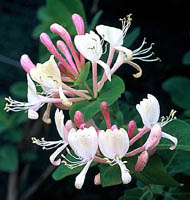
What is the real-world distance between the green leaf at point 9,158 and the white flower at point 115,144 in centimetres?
99

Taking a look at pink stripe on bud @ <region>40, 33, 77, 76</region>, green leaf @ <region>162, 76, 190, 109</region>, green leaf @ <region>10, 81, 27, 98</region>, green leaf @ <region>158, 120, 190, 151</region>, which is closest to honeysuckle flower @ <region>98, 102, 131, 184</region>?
green leaf @ <region>158, 120, 190, 151</region>

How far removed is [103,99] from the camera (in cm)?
74

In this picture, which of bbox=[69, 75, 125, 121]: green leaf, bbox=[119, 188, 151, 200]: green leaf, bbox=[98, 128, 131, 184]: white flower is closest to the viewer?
bbox=[98, 128, 131, 184]: white flower

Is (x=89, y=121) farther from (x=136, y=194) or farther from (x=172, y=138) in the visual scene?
(x=136, y=194)

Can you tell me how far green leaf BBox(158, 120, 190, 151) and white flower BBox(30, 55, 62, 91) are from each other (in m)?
0.24

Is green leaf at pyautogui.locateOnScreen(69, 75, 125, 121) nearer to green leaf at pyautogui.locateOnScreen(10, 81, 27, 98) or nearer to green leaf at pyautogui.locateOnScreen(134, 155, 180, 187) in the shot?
green leaf at pyautogui.locateOnScreen(134, 155, 180, 187)

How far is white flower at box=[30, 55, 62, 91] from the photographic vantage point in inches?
26.5

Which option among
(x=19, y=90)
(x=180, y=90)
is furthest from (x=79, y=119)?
(x=19, y=90)

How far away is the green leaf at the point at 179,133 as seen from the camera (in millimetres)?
647

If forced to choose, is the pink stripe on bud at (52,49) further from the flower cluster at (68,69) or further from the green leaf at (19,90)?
the green leaf at (19,90)

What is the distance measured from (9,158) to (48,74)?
963 mm

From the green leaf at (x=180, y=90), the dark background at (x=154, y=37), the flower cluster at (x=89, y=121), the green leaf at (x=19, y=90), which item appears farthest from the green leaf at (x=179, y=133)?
the green leaf at (x=19, y=90)

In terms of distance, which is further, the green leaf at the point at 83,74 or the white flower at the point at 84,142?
the green leaf at the point at 83,74

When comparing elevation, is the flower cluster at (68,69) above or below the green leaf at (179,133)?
above
